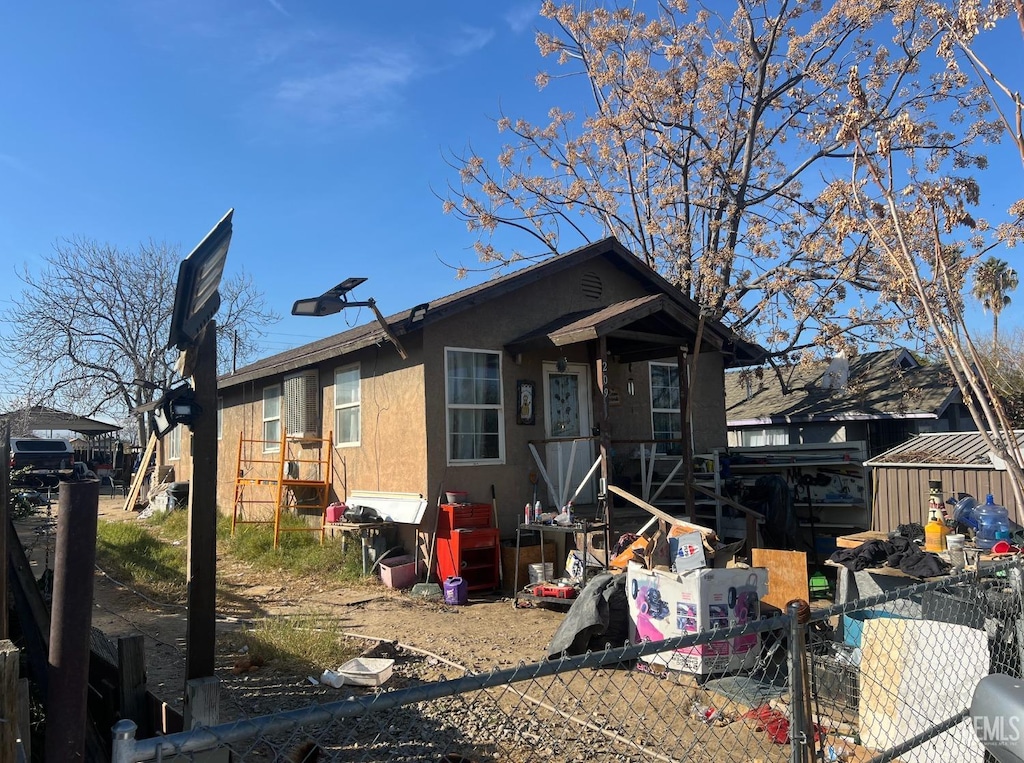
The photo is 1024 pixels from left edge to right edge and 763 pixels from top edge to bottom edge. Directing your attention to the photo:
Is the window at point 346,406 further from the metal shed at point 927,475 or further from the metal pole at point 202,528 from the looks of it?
the metal pole at point 202,528

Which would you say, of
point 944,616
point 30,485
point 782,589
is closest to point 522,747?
Answer: point 944,616

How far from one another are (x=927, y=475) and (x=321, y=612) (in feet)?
23.8

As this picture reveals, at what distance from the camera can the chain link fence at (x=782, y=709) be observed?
3.68 meters

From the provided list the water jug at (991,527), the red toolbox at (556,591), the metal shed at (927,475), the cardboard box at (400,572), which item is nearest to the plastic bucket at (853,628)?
the water jug at (991,527)

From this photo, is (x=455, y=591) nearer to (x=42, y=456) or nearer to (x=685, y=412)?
(x=685, y=412)

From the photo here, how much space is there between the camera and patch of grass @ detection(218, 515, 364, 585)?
10.7 metres

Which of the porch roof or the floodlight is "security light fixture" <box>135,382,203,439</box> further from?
the porch roof

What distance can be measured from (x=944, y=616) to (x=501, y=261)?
17059mm

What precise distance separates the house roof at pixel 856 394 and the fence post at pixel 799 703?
51.2ft

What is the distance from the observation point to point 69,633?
2248 millimetres

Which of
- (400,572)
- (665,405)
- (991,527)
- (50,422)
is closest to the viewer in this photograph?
(991,527)

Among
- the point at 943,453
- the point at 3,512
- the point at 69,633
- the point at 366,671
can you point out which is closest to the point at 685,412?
the point at 943,453

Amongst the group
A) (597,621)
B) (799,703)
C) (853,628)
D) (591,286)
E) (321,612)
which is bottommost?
(321,612)

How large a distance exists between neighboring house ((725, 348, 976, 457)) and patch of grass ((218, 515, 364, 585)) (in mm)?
9730
